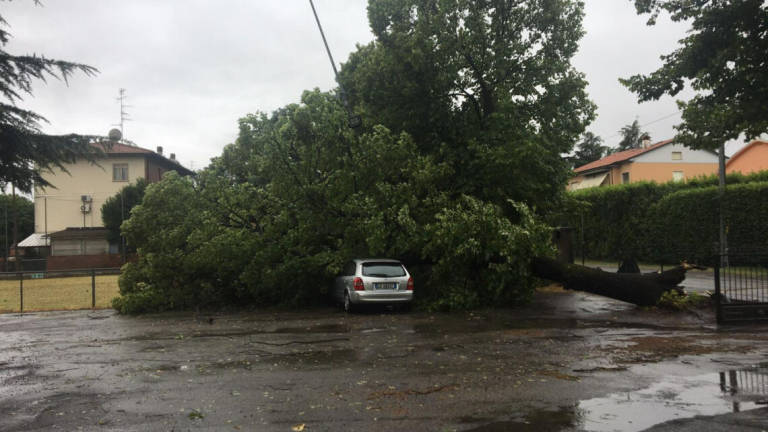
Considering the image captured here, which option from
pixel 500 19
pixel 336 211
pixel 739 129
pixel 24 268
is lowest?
pixel 24 268

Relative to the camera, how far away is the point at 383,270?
15133mm

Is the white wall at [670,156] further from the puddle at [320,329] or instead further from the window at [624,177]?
the puddle at [320,329]

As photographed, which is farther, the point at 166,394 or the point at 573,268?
the point at 573,268

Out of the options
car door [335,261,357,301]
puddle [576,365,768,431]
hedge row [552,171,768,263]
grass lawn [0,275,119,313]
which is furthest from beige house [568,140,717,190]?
puddle [576,365,768,431]

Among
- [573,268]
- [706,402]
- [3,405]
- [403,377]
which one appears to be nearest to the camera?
[706,402]

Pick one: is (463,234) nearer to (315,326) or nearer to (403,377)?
(315,326)

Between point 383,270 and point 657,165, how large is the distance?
4245cm

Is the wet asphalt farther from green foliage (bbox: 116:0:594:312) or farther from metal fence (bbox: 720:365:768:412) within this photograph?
green foliage (bbox: 116:0:594:312)

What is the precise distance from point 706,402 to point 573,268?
9664 mm

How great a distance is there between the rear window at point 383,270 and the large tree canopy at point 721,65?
11009 mm

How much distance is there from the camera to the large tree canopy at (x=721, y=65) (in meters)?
17.1

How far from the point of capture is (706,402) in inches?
242

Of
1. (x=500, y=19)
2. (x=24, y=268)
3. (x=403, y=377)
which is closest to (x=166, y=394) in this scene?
(x=403, y=377)

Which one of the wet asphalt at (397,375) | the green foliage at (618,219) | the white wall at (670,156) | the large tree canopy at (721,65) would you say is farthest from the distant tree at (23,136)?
the white wall at (670,156)
